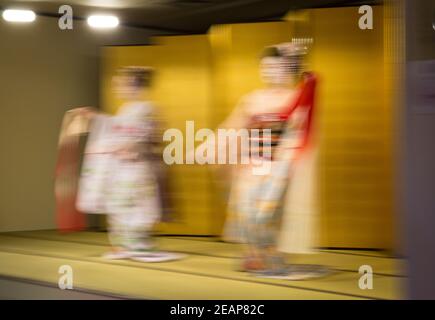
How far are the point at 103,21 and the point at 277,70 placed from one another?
1.82m

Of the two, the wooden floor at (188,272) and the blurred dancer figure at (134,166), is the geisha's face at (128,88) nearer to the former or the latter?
the blurred dancer figure at (134,166)

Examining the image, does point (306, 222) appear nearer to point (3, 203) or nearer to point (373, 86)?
point (373, 86)

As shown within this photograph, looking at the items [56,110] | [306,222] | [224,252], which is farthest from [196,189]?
[306,222]

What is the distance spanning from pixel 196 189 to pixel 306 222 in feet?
5.68

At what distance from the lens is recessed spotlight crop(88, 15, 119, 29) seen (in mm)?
4445

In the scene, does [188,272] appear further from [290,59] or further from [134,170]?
[290,59]

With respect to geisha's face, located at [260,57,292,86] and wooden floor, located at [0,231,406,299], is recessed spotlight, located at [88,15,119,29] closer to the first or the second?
wooden floor, located at [0,231,406,299]

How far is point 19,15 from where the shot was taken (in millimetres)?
4504

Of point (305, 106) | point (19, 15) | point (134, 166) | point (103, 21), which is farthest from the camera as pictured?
point (103, 21)

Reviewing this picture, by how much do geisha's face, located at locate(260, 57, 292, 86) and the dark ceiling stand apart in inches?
49.5

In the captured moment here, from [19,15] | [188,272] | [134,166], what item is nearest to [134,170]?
[134,166]

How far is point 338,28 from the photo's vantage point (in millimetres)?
4352

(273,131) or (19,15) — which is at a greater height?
(19,15)

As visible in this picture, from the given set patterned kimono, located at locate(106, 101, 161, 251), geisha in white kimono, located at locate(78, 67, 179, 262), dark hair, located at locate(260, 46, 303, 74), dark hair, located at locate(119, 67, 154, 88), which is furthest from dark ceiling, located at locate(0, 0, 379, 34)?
dark hair, located at locate(260, 46, 303, 74)
